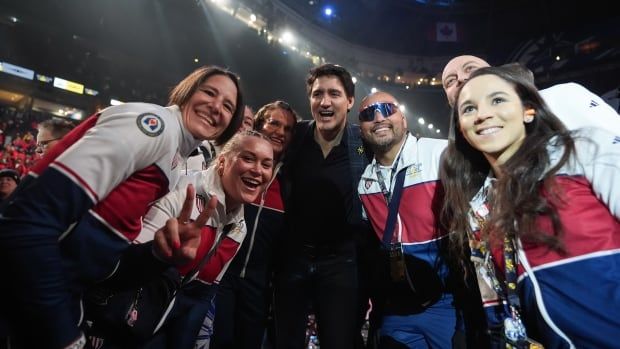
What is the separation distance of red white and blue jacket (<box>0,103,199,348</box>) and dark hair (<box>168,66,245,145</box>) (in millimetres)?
440

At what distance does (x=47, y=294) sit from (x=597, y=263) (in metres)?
2.11

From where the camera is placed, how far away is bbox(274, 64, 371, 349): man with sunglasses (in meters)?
2.73

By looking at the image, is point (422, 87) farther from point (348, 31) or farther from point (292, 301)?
point (292, 301)

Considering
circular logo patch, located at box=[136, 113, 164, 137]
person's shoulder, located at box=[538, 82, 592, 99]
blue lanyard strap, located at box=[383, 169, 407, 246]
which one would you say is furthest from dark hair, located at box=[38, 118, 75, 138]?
person's shoulder, located at box=[538, 82, 592, 99]

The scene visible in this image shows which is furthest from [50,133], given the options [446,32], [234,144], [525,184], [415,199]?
[446,32]

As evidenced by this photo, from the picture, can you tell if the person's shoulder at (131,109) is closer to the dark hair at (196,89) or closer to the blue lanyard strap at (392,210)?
the dark hair at (196,89)

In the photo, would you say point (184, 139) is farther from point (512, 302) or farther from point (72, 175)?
point (512, 302)

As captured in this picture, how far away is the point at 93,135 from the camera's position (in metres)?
1.34

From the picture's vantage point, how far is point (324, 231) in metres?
2.94

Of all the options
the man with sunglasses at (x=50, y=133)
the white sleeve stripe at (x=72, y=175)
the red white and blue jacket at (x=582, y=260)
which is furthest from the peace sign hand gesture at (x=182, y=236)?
the man with sunglasses at (x=50, y=133)

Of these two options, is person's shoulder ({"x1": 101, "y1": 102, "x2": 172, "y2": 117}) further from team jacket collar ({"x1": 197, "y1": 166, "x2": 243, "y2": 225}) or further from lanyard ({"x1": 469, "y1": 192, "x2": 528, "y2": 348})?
lanyard ({"x1": 469, "y1": 192, "x2": 528, "y2": 348})

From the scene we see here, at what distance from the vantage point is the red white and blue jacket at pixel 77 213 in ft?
3.84

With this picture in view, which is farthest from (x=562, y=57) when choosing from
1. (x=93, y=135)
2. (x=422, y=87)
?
(x=93, y=135)

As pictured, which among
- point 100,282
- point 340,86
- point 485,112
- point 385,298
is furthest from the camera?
point 340,86
